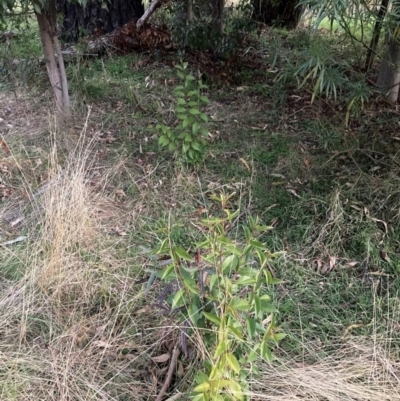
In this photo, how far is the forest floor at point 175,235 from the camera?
1615mm

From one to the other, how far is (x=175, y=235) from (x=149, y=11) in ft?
10.9

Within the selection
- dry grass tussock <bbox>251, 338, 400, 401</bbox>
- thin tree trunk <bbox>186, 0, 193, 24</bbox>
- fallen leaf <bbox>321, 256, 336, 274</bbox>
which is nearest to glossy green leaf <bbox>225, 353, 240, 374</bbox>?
dry grass tussock <bbox>251, 338, 400, 401</bbox>

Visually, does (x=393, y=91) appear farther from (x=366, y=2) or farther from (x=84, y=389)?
(x=84, y=389)

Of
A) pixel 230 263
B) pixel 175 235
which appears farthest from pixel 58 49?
pixel 230 263

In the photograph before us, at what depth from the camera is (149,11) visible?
4.70m

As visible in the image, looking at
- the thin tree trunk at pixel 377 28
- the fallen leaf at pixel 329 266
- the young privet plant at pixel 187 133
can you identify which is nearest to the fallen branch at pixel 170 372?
the fallen leaf at pixel 329 266

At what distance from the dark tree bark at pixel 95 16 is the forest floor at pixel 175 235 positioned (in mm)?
1781

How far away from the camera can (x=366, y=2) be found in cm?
214

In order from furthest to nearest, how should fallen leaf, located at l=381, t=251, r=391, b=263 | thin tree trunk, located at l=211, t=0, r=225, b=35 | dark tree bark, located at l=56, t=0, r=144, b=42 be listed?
dark tree bark, located at l=56, t=0, r=144, b=42, thin tree trunk, located at l=211, t=0, r=225, b=35, fallen leaf, located at l=381, t=251, r=391, b=263

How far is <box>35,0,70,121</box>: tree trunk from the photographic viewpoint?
3.05 m

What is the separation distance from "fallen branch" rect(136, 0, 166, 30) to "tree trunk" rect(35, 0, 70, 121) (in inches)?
62.8

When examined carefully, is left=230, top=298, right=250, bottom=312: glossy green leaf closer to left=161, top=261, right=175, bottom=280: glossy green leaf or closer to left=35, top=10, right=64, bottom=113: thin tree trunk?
left=161, top=261, right=175, bottom=280: glossy green leaf

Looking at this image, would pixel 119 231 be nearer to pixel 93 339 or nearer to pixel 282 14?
pixel 93 339

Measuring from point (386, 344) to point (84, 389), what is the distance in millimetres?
1188
